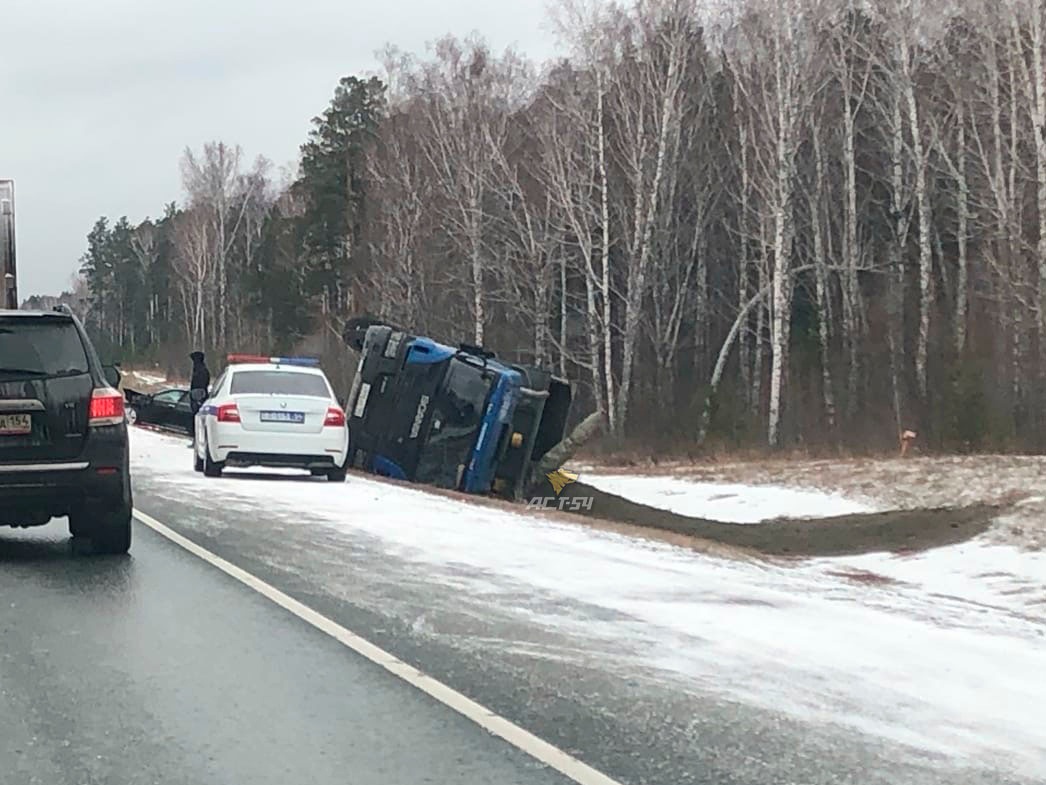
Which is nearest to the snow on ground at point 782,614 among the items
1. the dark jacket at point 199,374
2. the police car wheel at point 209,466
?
the police car wheel at point 209,466

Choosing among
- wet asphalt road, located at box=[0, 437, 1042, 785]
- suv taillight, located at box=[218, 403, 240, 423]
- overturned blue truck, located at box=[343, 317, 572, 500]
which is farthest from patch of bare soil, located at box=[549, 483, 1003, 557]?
wet asphalt road, located at box=[0, 437, 1042, 785]

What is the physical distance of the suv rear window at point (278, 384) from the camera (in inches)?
771

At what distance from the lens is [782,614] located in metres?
9.68

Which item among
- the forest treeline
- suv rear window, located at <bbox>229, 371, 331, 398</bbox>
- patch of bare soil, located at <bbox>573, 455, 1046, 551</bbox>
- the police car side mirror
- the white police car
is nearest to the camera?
the police car side mirror

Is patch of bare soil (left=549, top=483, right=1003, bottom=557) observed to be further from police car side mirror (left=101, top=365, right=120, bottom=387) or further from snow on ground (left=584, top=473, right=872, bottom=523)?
police car side mirror (left=101, top=365, right=120, bottom=387)

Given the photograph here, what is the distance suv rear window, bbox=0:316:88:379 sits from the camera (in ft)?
35.5

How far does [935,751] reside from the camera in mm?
6254

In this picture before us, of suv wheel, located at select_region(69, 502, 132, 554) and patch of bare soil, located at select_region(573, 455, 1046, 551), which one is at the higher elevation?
suv wheel, located at select_region(69, 502, 132, 554)

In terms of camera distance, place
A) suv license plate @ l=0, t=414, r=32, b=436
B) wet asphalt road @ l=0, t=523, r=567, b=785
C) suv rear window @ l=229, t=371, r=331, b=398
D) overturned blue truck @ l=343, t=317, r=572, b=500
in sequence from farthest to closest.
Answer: overturned blue truck @ l=343, t=317, r=572, b=500 → suv rear window @ l=229, t=371, r=331, b=398 → suv license plate @ l=0, t=414, r=32, b=436 → wet asphalt road @ l=0, t=523, r=567, b=785

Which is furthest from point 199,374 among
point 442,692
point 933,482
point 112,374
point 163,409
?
point 442,692

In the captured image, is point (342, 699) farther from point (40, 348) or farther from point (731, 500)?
point (731, 500)

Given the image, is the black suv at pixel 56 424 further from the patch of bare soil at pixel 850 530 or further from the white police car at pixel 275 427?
the patch of bare soil at pixel 850 530

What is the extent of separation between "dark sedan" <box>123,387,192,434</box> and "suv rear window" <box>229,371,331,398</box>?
18.3 m

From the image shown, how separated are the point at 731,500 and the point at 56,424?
48.6ft
